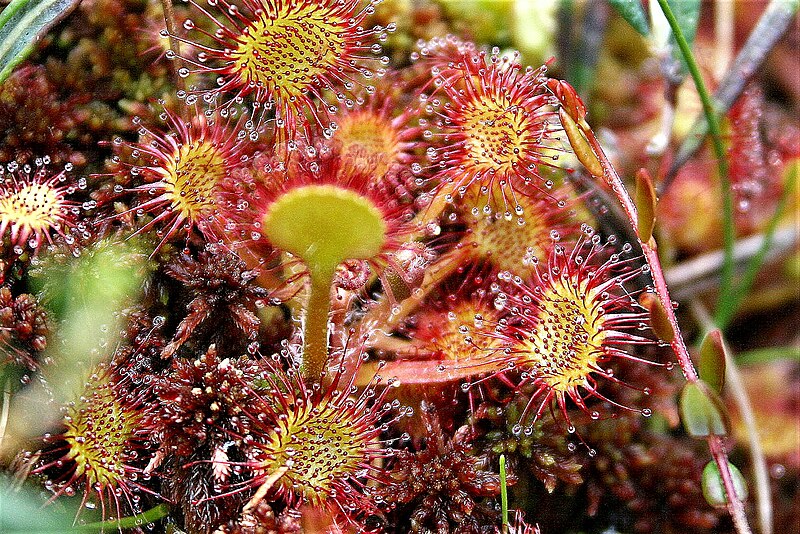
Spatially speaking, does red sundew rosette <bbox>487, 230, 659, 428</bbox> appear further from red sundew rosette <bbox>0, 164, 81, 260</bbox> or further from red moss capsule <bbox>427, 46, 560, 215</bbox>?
red sundew rosette <bbox>0, 164, 81, 260</bbox>

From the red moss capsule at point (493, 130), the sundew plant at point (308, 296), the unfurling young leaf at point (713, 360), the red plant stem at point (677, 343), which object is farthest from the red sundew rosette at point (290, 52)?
Answer: the unfurling young leaf at point (713, 360)

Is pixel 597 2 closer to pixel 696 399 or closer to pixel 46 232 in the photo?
pixel 696 399

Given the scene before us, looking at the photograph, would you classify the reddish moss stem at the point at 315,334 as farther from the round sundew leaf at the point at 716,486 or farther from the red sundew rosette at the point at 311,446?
the round sundew leaf at the point at 716,486

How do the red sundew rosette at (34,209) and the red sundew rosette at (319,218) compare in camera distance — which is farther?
the red sundew rosette at (34,209)

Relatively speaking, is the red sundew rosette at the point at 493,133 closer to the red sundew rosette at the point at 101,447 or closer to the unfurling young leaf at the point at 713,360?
the unfurling young leaf at the point at 713,360

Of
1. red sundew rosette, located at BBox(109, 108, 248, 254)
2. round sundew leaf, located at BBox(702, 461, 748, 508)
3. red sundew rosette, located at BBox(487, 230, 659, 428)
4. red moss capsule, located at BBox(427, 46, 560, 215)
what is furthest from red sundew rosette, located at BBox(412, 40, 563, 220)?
round sundew leaf, located at BBox(702, 461, 748, 508)

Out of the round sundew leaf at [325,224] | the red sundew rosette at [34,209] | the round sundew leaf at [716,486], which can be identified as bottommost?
the round sundew leaf at [716,486]

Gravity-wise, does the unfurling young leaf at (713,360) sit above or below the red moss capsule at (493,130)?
below
